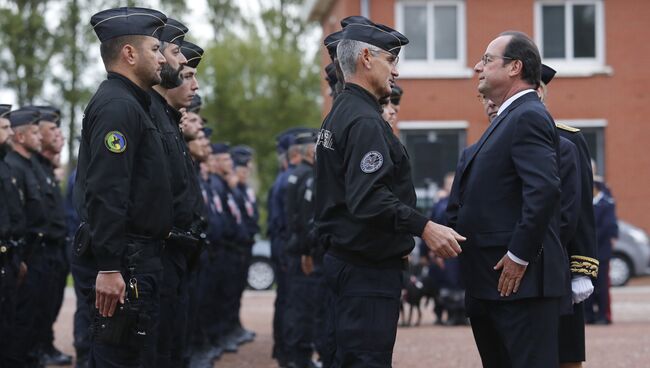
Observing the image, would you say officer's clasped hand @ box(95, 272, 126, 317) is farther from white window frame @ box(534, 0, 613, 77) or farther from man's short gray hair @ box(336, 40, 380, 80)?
white window frame @ box(534, 0, 613, 77)

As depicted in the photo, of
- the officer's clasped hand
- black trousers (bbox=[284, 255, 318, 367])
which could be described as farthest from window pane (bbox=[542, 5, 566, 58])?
the officer's clasped hand

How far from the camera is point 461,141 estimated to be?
95.0 feet

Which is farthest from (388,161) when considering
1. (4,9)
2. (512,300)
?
(4,9)

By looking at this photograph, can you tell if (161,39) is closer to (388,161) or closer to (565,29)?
(388,161)

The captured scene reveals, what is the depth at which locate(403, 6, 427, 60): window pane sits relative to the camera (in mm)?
28984

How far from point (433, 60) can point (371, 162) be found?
22.9m

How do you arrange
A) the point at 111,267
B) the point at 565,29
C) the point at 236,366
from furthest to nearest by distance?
1. the point at 565,29
2. the point at 236,366
3. the point at 111,267

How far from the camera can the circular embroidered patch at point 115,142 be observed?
20.4 feet

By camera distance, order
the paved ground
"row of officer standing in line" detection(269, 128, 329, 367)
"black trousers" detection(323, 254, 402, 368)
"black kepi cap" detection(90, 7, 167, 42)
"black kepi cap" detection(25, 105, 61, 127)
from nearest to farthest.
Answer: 1. "black trousers" detection(323, 254, 402, 368)
2. "black kepi cap" detection(90, 7, 167, 42)
3. "row of officer standing in line" detection(269, 128, 329, 367)
4. "black kepi cap" detection(25, 105, 61, 127)
5. the paved ground

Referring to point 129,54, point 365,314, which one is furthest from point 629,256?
point 129,54

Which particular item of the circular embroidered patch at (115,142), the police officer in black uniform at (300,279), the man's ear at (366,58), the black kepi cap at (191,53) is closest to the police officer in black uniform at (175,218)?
the circular embroidered patch at (115,142)

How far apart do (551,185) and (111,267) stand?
2.28m

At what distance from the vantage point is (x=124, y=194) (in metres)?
6.22

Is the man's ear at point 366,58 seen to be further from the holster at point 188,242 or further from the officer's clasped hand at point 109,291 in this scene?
→ the officer's clasped hand at point 109,291
